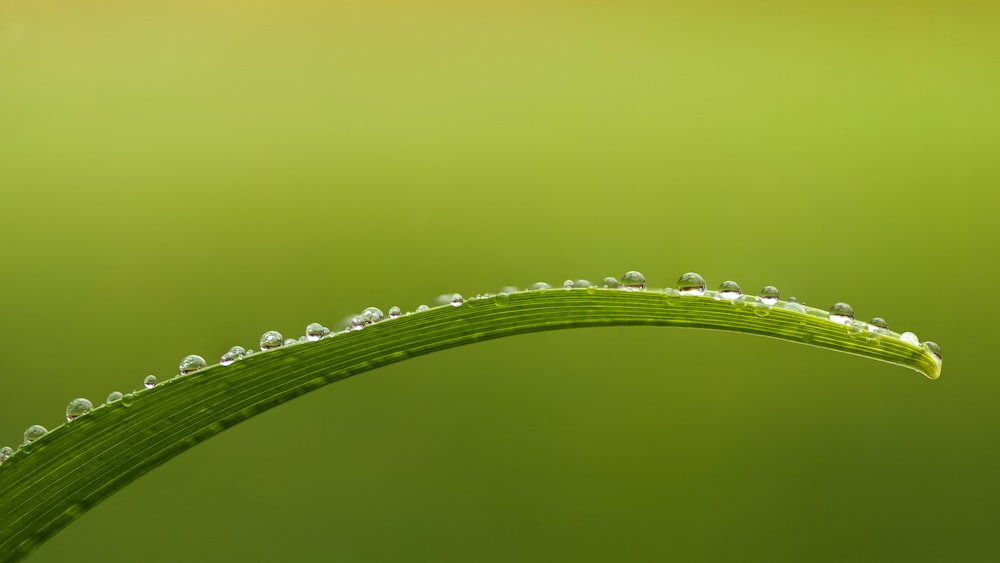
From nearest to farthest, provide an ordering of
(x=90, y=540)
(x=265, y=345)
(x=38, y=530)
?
(x=38, y=530), (x=265, y=345), (x=90, y=540)

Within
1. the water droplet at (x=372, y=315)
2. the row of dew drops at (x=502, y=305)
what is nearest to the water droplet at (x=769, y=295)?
the row of dew drops at (x=502, y=305)

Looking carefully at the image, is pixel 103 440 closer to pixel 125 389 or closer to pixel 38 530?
pixel 38 530

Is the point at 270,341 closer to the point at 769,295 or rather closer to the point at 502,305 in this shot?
the point at 502,305

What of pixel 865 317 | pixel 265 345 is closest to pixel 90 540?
pixel 265 345

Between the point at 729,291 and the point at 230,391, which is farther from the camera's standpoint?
the point at 729,291

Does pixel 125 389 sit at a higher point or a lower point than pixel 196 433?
higher

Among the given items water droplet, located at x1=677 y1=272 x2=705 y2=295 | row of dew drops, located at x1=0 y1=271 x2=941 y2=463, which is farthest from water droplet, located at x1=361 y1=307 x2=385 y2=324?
water droplet, located at x1=677 y1=272 x2=705 y2=295

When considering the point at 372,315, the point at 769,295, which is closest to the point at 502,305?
the point at 372,315

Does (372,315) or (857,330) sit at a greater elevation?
(372,315)

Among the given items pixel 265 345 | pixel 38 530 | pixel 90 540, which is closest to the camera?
pixel 38 530
